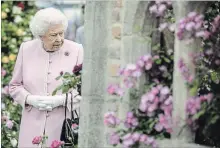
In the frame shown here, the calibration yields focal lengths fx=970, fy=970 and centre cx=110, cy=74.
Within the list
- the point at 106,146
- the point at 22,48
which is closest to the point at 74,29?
the point at 22,48

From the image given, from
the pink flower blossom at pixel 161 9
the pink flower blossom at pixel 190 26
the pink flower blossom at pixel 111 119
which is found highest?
the pink flower blossom at pixel 161 9

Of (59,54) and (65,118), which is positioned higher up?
(59,54)

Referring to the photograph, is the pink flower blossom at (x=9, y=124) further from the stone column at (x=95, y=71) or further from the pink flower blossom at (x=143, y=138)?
the pink flower blossom at (x=143, y=138)

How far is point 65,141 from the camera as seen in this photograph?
7.95 meters

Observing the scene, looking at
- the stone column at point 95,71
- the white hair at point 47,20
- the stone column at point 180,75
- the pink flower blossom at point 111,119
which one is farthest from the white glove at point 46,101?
the stone column at point 180,75

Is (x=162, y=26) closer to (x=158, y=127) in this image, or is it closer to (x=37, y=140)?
(x=158, y=127)

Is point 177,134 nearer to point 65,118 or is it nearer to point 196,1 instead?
point 196,1

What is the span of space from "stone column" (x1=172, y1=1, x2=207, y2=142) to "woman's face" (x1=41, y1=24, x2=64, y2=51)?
7.29 ft

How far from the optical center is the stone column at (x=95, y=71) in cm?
682

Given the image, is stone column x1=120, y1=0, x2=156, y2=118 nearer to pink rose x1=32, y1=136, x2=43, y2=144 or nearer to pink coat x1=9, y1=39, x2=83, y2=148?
pink rose x1=32, y1=136, x2=43, y2=144

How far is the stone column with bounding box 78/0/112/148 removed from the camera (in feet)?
22.4

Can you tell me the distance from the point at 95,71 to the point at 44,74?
4.85 ft

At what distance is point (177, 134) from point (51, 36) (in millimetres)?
2379

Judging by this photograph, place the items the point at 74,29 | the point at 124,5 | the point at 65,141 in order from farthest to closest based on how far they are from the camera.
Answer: the point at 74,29 < the point at 65,141 < the point at 124,5
